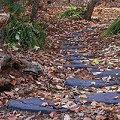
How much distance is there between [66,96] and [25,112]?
0.94 m

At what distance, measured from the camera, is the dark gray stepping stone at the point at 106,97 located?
530 cm

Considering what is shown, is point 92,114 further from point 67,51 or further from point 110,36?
point 110,36

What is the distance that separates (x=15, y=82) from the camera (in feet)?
20.2

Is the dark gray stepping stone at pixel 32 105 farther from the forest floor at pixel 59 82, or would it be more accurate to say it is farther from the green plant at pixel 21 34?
the green plant at pixel 21 34

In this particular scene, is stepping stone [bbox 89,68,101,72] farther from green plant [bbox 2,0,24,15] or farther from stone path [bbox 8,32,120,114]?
green plant [bbox 2,0,24,15]

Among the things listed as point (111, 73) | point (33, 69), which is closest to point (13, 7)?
point (33, 69)

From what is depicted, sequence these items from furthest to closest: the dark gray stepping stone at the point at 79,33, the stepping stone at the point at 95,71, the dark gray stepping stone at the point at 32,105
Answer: the dark gray stepping stone at the point at 79,33 < the stepping stone at the point at 95,71 < the dark gray stepping stone at the point at 32,105

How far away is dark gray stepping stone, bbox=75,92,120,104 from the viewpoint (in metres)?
5.30

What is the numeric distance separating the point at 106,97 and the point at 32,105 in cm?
110

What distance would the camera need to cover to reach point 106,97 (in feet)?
18.1

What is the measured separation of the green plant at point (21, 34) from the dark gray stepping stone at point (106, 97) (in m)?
4.46

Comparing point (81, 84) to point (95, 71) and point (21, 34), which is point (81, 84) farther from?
point (21, 34)

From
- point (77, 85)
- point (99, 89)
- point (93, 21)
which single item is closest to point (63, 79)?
point (77, 85)

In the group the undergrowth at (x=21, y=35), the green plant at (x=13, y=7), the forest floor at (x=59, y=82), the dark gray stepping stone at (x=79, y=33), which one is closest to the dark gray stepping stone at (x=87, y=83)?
the forest floor at (x=59, y=82)
